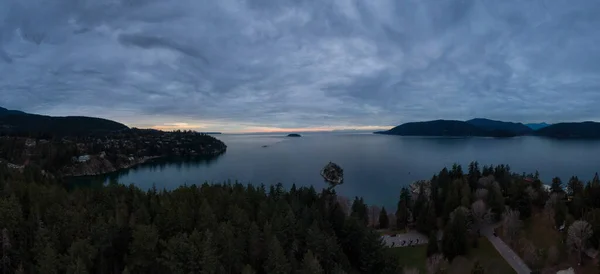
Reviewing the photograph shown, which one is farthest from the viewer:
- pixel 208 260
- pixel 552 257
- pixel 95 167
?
pixel 95 167

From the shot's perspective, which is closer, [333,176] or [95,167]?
[333,176]

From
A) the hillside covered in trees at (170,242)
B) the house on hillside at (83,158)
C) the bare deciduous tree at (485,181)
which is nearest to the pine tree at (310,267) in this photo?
the hillside covered in trees at (170,242)

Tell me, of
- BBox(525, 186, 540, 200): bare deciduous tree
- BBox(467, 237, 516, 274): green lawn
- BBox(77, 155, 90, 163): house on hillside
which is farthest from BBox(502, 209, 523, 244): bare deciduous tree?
BBox(77, 155, 90, 163): house on hillside

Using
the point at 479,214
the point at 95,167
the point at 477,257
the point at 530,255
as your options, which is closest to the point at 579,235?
the point at 530,255

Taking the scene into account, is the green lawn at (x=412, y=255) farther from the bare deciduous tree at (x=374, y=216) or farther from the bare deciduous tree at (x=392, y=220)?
the bare deciduous tree at (x=374, y=216)

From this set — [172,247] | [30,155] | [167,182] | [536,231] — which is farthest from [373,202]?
[30,155]

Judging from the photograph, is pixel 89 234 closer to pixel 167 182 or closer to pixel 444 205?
pixel 444 205

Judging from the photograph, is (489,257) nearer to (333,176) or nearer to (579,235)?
(579,235)
